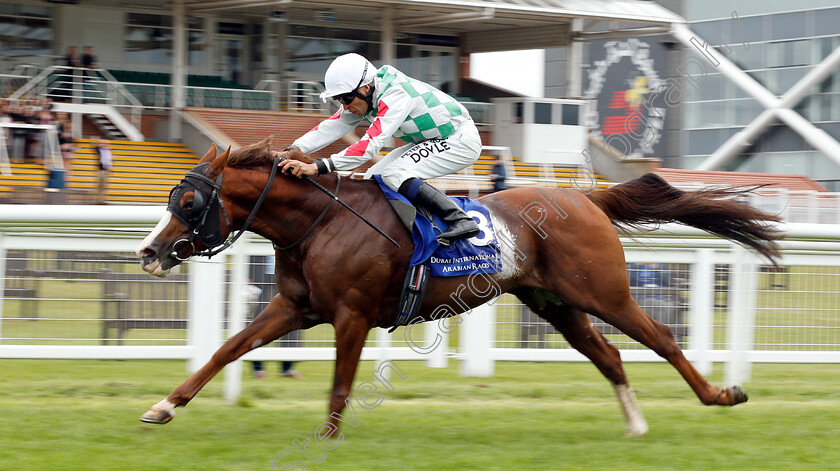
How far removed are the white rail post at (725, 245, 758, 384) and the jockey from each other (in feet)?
7.44

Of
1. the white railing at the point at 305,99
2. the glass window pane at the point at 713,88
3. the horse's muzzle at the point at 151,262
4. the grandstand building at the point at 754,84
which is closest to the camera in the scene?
the horse's muzzle at the point at 151,262

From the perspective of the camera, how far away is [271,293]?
5590 millimetres

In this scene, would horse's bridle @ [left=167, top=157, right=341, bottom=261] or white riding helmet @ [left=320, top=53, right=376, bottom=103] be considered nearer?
horse's bridle @ [left=167, top=157, right=341, bottom=261]

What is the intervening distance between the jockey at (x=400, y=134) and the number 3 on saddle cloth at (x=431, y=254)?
0.05m

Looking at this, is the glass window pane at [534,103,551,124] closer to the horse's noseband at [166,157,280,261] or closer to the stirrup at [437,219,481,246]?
the stirrup at [437,219,481,246]

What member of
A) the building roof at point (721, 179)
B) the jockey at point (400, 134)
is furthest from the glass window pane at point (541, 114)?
the jockey at point (400, 134)

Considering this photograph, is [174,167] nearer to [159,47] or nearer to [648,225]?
[159,47]

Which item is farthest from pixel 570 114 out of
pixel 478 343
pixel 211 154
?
pixel 211 154

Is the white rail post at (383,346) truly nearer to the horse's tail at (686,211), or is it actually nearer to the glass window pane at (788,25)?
the horse's tail at (686,211)

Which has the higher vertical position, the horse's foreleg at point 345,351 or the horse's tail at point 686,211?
the horse's tail at point 686,211

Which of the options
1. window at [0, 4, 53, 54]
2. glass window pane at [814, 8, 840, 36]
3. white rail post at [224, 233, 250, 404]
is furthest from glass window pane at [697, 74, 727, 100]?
white rail post at [224, 233, 250, 404]

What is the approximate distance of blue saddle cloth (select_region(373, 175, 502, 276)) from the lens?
434 centimetres

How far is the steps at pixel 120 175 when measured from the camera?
40.2 feet

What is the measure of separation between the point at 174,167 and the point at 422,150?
11.7 m
